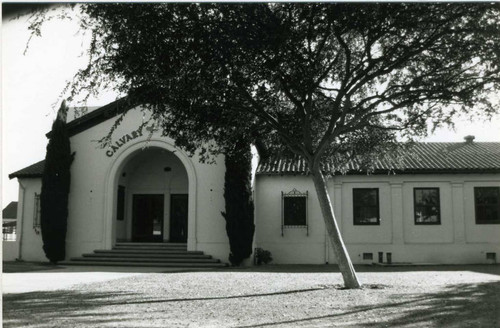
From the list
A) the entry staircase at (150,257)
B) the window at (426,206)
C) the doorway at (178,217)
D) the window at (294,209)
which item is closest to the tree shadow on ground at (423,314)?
the entry staircase at (150,257)

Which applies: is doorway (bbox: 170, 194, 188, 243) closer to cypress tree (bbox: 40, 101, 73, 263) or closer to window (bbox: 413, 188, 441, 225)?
cypress tree (bbox: 40, 101, 73, 263)

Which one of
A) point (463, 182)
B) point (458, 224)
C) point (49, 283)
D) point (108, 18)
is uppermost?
point (108, 18)

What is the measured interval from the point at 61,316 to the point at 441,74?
873 cm

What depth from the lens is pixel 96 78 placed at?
415 inches

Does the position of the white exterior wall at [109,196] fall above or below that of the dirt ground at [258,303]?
above

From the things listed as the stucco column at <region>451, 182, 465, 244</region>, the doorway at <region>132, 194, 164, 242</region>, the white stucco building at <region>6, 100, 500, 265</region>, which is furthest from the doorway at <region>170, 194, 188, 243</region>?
the stucco column at <region>451, 182, 465, 244</region>

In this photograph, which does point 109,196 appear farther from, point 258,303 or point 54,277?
point 258,303

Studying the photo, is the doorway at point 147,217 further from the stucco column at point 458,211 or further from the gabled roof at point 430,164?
the stucco column at point 458,211

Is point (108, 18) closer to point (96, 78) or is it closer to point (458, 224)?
point (96, 78)

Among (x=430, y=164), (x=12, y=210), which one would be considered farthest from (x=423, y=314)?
(x=12, y=210)

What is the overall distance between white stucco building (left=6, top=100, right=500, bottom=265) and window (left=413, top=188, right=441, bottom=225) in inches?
1.5

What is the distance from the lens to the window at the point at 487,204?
19.7 m

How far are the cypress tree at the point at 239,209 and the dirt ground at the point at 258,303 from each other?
4.77 m

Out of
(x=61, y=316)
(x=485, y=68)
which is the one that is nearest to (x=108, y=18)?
(x=61, y=316)
